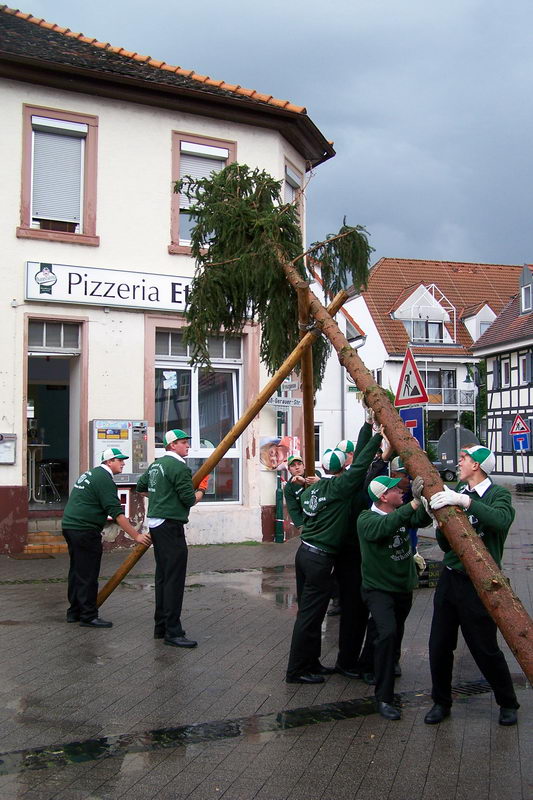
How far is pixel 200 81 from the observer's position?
1491 centimetres

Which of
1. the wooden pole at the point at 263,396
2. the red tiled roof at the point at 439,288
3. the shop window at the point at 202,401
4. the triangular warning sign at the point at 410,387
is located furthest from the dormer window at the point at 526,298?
the wooden pole at the point at 263,396

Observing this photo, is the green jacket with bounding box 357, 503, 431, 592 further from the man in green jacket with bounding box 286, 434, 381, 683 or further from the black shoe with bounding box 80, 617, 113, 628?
the black shoe with bounding box 80, 617, 113, 628

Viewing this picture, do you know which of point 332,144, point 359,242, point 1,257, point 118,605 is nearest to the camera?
point 359,242

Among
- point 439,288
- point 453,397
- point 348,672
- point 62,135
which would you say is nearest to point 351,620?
point 348,672

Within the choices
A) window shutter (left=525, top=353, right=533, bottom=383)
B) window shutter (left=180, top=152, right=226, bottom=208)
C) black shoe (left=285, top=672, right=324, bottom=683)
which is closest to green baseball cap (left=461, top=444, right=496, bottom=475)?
black shoe (left=285, top=672, right=324, bottom=683)

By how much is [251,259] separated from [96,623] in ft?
12.3

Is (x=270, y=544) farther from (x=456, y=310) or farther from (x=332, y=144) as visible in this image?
(x=456, y=310)

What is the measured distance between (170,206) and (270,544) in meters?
5.94

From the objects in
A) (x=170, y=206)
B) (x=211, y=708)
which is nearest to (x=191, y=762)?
(x=211, y=708)

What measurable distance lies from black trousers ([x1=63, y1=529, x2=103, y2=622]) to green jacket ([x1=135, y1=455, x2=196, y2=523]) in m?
1.01

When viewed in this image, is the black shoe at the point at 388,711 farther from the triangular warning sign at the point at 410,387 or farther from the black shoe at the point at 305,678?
the triangular warning sign at the point at 410,387

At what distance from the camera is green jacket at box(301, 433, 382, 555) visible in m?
6.24

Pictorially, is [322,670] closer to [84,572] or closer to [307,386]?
[307,386]

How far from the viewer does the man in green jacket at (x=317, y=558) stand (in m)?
6.21
